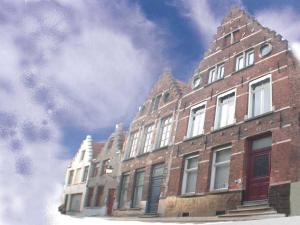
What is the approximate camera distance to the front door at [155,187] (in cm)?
1788

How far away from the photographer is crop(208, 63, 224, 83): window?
17.4 metres

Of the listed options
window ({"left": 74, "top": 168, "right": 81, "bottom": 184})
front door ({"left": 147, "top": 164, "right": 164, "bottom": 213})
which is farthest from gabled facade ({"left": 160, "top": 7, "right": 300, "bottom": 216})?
window ({"left": 74, "top": 168, "right": 81, "bottom": 184})

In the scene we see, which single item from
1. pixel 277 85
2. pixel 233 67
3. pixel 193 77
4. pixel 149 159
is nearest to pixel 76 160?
pixel 149 159

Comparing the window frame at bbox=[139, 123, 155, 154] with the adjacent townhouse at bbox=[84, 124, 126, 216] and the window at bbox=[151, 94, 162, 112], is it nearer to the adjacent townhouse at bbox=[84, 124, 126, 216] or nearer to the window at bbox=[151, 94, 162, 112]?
the window at bbox=[151, 94, 162, 112]

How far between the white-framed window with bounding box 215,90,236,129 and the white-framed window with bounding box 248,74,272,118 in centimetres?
92

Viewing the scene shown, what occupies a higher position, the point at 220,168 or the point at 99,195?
the point at 220,168

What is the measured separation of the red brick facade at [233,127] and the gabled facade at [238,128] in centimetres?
3

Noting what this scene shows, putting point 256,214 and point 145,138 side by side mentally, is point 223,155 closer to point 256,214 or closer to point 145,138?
point 256,214

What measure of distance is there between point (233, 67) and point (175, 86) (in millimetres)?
4806

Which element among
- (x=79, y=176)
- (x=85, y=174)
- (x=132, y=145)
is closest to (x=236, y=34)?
(x=132, y=145)

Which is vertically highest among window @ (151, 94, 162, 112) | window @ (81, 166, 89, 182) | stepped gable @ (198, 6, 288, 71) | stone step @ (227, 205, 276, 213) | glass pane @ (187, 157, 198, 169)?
stepped gable @ (198, 6, 288, 71)

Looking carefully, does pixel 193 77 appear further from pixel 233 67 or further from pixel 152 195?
pixel 152 195

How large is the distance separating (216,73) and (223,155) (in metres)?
4.53

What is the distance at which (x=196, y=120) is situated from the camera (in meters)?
17.3
